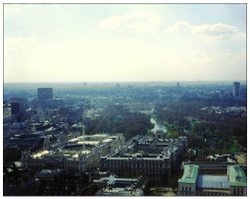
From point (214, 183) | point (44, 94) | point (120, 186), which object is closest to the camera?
point (214, 183)

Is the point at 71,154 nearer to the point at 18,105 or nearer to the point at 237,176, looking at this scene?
the point at 237,176

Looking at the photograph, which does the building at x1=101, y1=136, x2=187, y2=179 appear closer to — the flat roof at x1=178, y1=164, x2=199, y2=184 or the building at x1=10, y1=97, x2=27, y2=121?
the flat roof at x1=178, y1=164, x2=199, y2=184

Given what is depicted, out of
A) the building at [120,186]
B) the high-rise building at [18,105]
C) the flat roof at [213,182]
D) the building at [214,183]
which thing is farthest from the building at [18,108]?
the flat roof at [213,182]

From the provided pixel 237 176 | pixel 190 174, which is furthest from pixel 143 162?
pixel 237 176

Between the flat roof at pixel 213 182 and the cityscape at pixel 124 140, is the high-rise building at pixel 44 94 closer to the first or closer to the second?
the cityscape at pixel 124 140

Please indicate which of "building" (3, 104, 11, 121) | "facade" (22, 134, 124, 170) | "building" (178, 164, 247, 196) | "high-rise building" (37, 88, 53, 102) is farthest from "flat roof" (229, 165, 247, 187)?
"building" (3, 104, 11, 121)

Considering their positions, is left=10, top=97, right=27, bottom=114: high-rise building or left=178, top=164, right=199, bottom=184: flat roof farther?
left=10, top=97, right=27, bottom=114: high-rise building
